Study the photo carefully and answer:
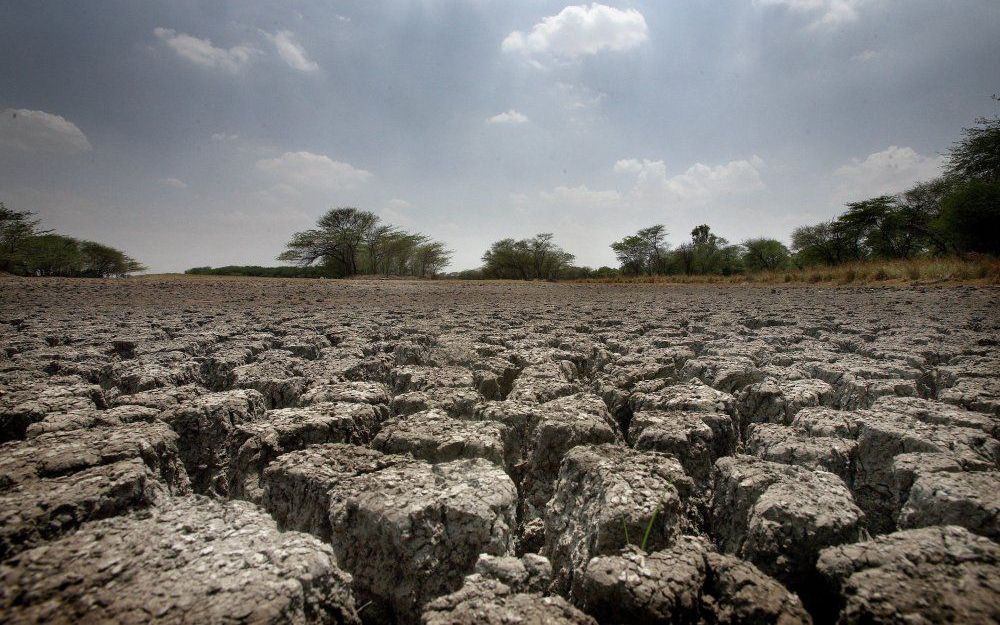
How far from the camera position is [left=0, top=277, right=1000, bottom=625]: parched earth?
0.90 metres

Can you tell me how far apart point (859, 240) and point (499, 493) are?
36604 millimetres

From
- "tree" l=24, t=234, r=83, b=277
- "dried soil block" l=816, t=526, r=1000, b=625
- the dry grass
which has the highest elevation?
"tree" l=24, t=234, r=83, b=277

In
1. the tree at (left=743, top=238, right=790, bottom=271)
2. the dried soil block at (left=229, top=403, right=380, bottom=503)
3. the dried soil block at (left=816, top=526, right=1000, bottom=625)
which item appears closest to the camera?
the dried soil block at (left=816, top=526, right=1000, bottom=625)

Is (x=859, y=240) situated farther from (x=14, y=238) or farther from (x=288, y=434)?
(x=14, y=238)

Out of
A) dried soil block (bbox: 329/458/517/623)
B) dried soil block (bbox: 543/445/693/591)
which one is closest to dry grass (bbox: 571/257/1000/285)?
dried soil block (bbox: 543/445/693/591)

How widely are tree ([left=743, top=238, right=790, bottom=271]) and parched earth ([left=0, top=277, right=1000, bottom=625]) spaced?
4401 centimetres

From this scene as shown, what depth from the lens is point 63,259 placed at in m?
25.1

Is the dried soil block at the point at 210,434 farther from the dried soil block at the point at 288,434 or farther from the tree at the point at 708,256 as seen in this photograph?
the tree at the point at 708,256

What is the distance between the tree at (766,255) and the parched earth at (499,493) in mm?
44011

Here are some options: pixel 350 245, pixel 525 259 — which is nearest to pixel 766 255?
pixel 525 259

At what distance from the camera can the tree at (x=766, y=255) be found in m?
40.2

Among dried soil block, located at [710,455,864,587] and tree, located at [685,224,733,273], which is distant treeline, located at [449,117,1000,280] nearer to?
tree, located at [685,224,733,273]

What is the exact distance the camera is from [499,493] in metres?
1.29

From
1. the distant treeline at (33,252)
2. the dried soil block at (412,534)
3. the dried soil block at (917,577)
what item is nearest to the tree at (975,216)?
the dried soil block at (917,577)
